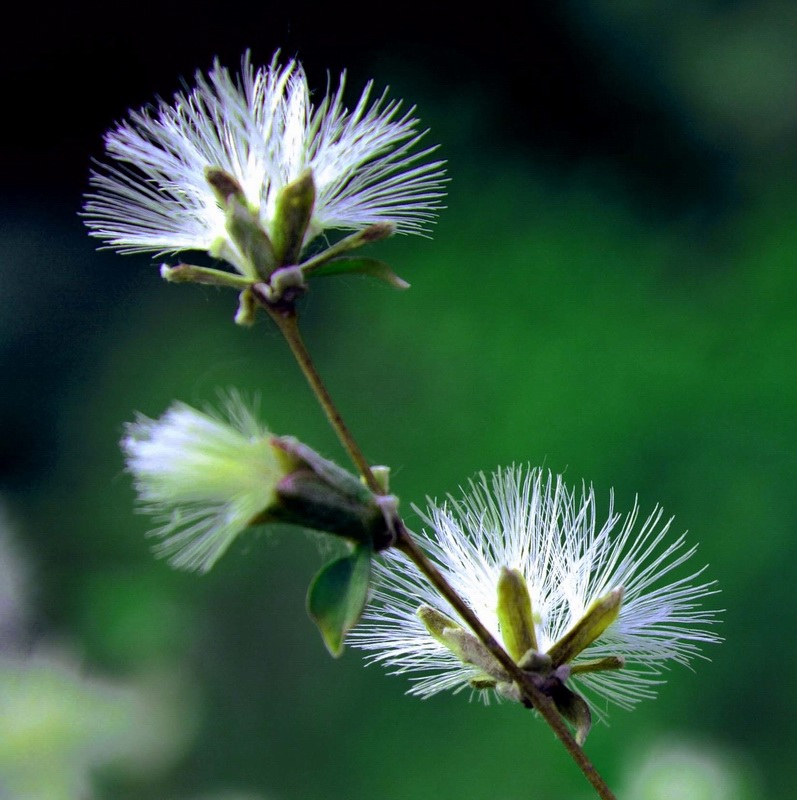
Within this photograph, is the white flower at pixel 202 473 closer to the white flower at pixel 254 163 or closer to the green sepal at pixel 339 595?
the green sepal at pixel 339 595

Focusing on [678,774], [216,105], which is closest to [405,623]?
[216,105]

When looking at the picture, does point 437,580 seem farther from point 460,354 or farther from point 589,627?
point 460,354

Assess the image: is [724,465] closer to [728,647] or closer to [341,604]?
[728,647]

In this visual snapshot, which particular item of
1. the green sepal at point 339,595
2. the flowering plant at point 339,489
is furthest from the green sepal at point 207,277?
the green sepal at point 339,595

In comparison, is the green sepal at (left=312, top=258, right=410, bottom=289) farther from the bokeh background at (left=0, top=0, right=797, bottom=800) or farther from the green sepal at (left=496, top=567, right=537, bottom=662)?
the bokeh background at (left=0, top=0, right=797, bottom=800)

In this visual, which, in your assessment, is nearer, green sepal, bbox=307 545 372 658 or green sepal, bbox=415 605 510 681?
green sepal, bbox=307 545 372 658

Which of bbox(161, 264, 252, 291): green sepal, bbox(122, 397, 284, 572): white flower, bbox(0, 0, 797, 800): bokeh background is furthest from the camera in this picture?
bbox(0, 0, 797, 800): bokeh background

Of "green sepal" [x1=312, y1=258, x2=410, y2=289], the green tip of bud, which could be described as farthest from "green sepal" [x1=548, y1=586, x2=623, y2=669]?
the green tip of bud
